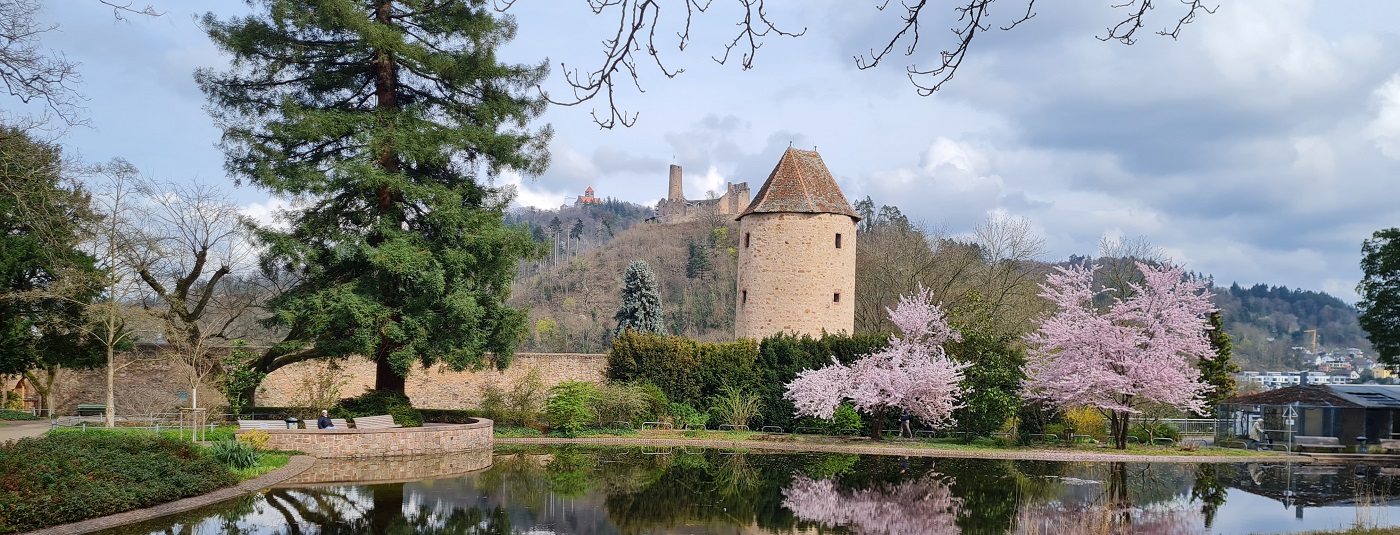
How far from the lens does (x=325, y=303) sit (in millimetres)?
20172

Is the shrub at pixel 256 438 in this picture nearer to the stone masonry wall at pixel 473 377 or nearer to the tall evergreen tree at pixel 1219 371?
the stone masonry wall at pixel 473 377

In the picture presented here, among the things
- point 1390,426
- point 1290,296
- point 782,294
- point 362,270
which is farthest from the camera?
point 1290,296

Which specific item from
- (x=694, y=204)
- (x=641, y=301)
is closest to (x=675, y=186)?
(x=694, y=204)

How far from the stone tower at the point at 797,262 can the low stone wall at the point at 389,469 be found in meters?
11.3

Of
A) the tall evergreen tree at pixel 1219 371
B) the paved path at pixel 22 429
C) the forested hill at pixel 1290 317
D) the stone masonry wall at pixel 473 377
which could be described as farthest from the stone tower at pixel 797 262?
the forested hill at pixel 1290 317

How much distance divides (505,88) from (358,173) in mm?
4313

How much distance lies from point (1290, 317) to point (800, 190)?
112 m

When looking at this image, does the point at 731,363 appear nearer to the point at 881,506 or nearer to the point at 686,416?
the point at 686,416

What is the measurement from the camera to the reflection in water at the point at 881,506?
39.1 ft

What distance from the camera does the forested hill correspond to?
344 feet

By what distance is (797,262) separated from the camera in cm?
2806

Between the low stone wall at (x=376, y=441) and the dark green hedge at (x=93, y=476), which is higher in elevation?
the dark green hedge at (x=93, y=476)

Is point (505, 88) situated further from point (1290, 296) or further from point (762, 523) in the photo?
point (1290, 296)

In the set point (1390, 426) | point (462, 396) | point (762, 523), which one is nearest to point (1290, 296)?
point (1390, 426)
